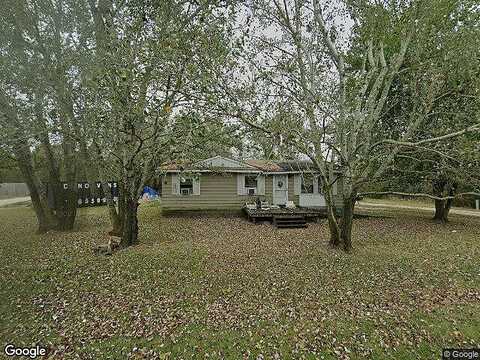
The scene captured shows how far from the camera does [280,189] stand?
55.8ft

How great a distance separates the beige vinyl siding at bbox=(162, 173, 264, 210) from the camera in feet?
52.5

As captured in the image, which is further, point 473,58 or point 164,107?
point 473,58

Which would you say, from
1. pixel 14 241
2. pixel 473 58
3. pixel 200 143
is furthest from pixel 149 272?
pixel 473 58

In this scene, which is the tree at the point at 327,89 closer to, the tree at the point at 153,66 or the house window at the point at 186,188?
the tree at the point at 153,66

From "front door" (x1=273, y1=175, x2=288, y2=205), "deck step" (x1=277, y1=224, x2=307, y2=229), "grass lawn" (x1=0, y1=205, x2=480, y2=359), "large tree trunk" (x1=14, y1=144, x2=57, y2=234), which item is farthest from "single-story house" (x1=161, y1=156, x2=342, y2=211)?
"grass lawn" (x1=0, y1=205, x2=480, y2=359)

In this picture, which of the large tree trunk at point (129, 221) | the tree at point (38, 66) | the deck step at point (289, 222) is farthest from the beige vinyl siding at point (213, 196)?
the tree at point (38, 66)

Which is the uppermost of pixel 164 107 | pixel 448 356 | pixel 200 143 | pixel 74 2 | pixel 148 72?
pixel 74 2

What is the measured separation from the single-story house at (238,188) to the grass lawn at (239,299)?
6.75 m

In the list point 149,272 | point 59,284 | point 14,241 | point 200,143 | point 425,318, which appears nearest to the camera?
point 425,318

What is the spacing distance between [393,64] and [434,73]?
947mm

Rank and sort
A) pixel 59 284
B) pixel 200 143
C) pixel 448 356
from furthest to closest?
pixel 200 143 < pixel 59 284 < pixel 448 356

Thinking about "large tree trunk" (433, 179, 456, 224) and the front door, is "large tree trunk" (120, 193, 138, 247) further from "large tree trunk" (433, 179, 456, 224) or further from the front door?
"large tree trunk" (433, 179, 456, 224)

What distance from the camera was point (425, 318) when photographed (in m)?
4.52

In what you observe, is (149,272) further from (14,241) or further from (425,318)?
(14,241)
